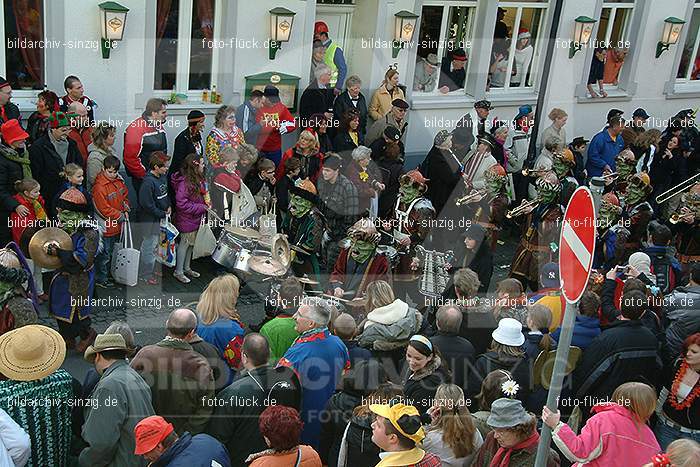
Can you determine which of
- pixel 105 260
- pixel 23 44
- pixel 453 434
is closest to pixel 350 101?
pixel 23 44

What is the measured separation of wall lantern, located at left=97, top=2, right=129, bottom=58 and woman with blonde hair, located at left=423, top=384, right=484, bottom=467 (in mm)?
7267


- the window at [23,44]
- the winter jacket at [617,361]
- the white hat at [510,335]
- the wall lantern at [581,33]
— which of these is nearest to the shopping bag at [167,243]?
the window at [23,44]

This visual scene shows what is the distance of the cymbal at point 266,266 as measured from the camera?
9.23 meters

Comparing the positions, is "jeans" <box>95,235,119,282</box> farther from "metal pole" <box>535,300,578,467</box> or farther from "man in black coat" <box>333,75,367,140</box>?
"metal pole" <box>535,300,578,467</box>

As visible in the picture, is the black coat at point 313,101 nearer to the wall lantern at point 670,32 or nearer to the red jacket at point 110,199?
the red jacket at point 110,199

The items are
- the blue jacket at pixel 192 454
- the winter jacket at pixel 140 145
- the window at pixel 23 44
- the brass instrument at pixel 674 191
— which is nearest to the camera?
the blue jacket at pixel 192 454

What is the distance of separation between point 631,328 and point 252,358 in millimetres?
2906

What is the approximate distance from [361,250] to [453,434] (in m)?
3.21

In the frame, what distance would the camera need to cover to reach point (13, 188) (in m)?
9.20

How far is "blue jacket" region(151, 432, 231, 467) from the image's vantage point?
16.5ft

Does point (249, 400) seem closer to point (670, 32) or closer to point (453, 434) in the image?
point (453, 434)

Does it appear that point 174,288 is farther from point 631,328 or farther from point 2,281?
point 631,328

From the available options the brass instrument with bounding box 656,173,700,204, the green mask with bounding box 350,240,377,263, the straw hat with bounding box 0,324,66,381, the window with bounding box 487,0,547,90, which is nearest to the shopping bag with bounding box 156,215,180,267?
the green mask with bounding box 350,240,377,263

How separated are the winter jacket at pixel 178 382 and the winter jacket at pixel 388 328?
1.29m
